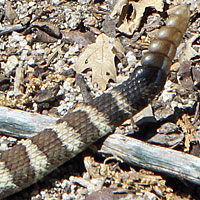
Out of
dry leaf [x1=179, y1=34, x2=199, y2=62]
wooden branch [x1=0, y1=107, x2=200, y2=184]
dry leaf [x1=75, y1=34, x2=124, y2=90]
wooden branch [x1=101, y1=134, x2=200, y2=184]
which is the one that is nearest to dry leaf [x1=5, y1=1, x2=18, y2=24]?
dry leaf [x1=75, y1=34, x2=124, y2=90]

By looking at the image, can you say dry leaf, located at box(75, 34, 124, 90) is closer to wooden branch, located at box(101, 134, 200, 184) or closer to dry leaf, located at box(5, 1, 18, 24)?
wooden branch, located at box(101, 134, 200, 184)

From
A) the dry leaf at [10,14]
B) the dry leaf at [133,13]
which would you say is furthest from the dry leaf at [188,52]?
the dry leaf at [10,14]

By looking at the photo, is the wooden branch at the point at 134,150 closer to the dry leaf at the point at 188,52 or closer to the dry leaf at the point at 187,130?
the dry leaf at the point at 187,130

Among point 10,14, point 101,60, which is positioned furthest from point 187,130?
point 10,14

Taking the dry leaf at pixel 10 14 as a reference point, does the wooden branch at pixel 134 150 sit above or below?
below

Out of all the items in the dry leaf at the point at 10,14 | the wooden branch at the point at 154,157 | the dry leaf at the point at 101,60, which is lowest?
the wooden branch at the point at 154,157

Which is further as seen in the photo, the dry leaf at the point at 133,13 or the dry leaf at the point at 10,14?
the dry leaf at the point at 10,14

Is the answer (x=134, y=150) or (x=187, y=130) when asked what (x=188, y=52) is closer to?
(x=187, y=130)
